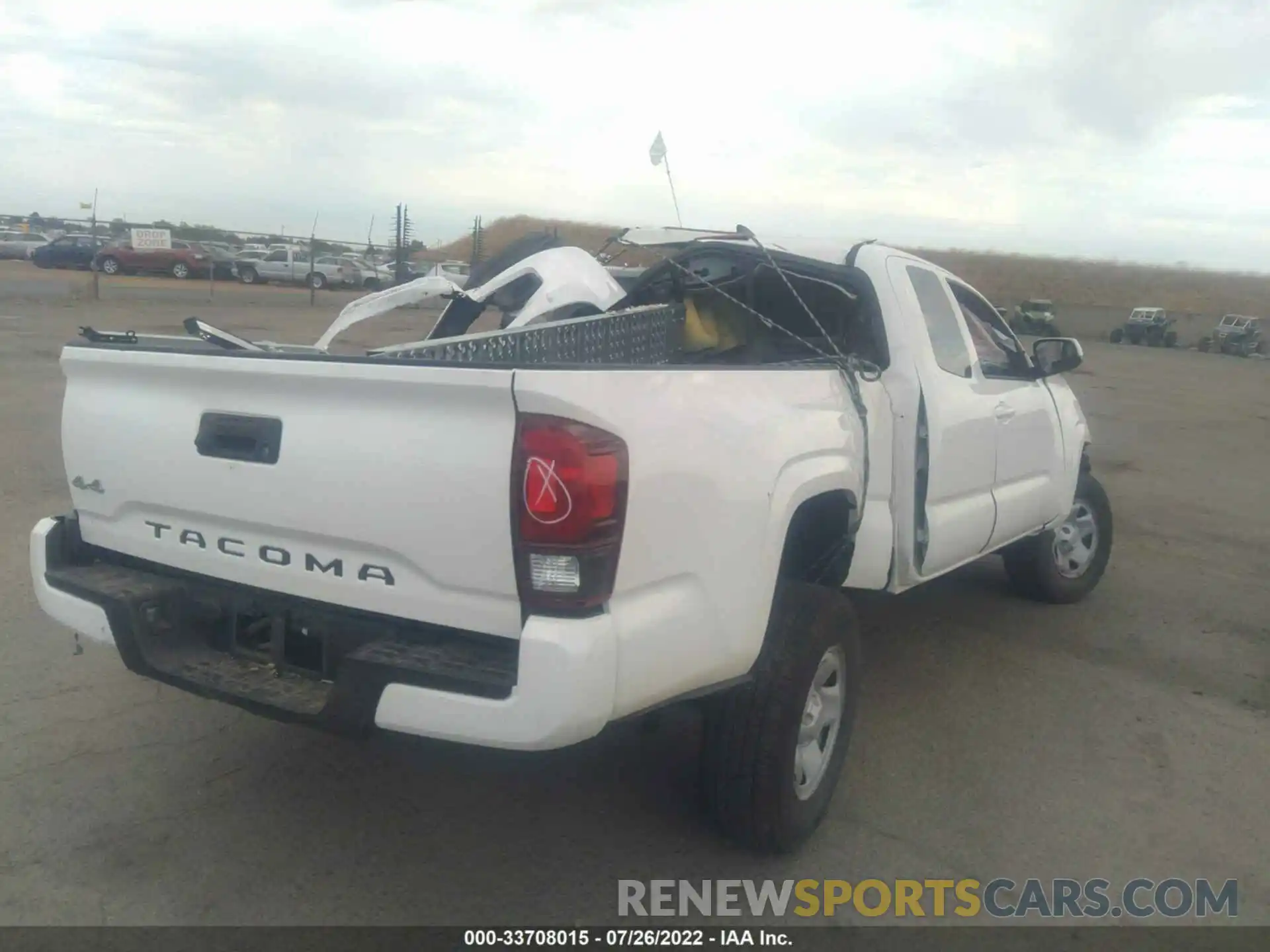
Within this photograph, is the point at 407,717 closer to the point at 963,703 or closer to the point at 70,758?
the point at 70,758

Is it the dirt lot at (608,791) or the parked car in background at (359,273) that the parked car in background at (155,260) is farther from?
the dirt lot at (608,791)

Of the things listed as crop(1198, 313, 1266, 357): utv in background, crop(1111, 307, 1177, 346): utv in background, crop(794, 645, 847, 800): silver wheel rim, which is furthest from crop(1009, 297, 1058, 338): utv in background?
crop(794, 645, 847, 800): silver wheel rim

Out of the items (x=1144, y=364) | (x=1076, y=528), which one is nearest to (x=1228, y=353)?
(x=1144, y=364)

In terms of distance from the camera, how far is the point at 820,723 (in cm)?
381

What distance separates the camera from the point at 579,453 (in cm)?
274

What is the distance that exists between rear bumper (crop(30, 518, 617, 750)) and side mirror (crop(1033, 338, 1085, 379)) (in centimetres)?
374

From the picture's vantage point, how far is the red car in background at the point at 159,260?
38.2m

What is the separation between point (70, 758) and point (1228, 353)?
161 feet

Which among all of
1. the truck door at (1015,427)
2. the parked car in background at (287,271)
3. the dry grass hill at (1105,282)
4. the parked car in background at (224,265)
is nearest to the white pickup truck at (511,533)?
the truck door at (1015,427)

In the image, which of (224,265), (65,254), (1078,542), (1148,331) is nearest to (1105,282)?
(1148,331)

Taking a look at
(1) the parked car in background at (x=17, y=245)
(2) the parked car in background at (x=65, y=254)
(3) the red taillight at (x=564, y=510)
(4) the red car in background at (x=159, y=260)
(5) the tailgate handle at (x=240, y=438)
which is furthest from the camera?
(1) the parked car in background at (x=17, y=245)

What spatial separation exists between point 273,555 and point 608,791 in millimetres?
1547

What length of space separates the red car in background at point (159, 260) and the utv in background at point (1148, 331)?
36.2 metres

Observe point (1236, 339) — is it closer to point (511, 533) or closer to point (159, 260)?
point (159, 260)
